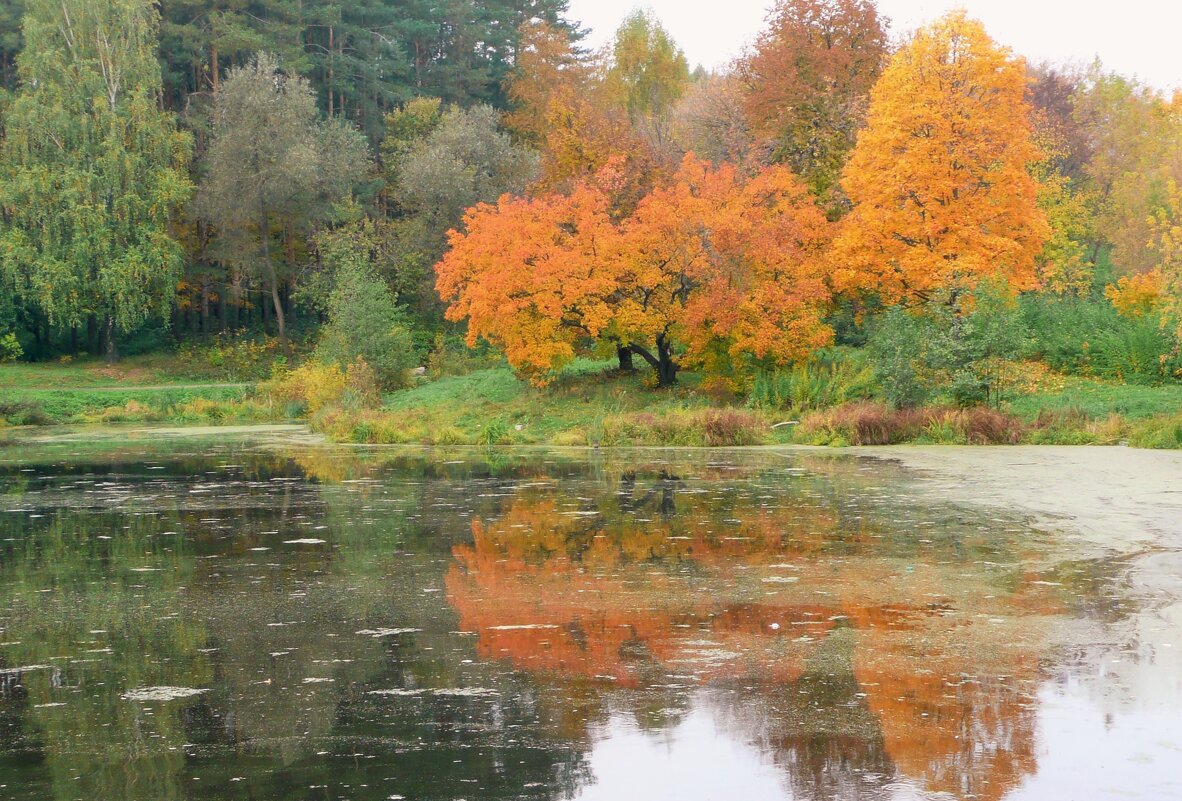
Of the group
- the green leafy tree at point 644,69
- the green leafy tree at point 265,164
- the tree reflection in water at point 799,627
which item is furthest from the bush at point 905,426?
the green leafy tree at point 644,69

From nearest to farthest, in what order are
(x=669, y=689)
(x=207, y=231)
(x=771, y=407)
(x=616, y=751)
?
(x=616, y=751) < (x=669, y=689) < (x=771, y=407) < (x=207, y=231)

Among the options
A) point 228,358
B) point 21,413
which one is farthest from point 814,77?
point 21,413

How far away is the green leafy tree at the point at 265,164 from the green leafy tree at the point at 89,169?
1.89 metres

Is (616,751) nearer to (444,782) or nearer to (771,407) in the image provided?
(444,782)

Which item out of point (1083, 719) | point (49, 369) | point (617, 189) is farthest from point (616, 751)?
point (49, 369)

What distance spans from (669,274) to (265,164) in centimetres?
2318

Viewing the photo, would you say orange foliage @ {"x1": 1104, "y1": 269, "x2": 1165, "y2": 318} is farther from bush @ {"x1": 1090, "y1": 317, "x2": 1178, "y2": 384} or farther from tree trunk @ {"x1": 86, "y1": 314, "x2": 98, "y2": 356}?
tree trunk @ {"x1": 86, "y1": 314, "x2": 98, "y2": 356}

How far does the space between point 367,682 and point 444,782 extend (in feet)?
6.44

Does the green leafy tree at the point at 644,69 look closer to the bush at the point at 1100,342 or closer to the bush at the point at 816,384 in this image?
the bush at the point at 1100,342

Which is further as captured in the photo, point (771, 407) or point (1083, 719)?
point (771, 407)

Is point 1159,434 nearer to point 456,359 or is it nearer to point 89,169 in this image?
point 456,359

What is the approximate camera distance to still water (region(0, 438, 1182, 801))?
19.9 ft

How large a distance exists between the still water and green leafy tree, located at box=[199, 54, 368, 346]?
3557cm

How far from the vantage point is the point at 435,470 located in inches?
896
